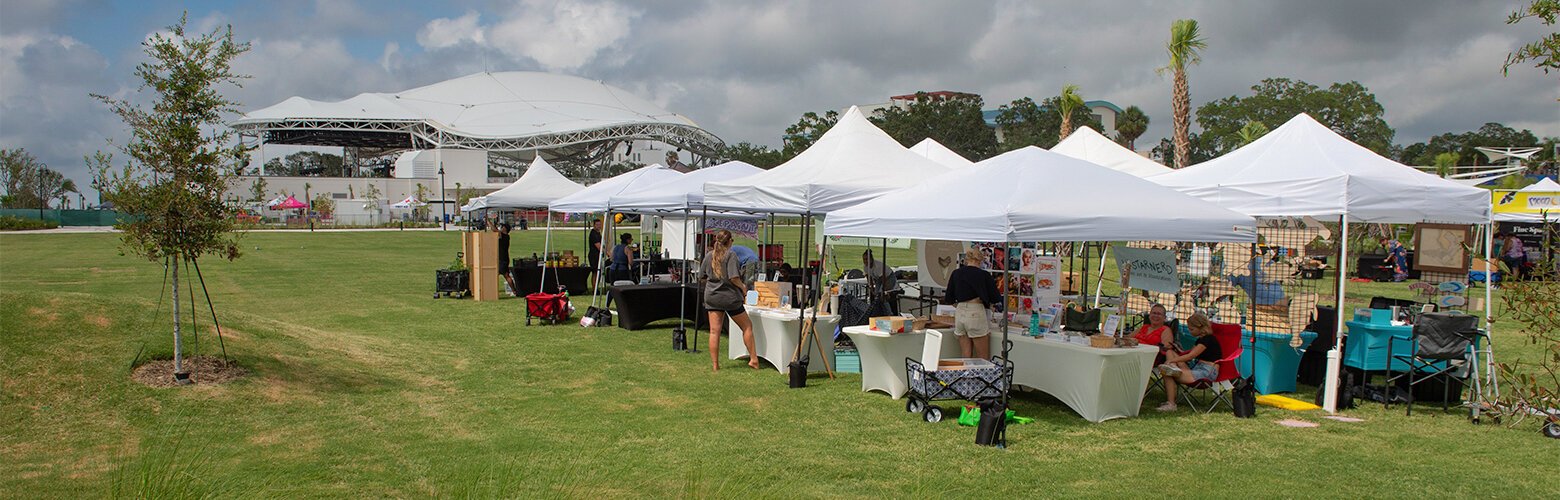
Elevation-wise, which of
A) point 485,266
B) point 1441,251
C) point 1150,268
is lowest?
point 485,266

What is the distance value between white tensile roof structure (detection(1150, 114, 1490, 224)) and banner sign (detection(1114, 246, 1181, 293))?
88 cm

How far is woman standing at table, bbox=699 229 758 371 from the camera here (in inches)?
382

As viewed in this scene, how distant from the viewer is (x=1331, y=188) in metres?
8.52

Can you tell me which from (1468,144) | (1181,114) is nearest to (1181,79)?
(1181,114)

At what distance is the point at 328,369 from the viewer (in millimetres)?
9266

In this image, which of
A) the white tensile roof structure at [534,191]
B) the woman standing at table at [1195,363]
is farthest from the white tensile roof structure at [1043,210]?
the white tensile roof structure at [534,191]

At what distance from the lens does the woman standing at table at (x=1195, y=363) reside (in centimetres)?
806

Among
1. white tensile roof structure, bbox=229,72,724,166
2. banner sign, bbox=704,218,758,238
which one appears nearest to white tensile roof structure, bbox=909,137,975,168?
banner sign, bbox=704,218,758,238

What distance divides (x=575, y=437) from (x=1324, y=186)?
267 inches

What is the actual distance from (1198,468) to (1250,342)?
A: 3360 millimetres

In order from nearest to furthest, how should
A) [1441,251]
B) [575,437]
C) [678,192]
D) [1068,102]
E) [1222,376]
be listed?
[575,437], [1222,376], [1441,251], [678,192], [1068,102]

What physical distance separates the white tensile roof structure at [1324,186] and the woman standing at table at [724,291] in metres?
4.71

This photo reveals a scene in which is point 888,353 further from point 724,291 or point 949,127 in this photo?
point 949,127

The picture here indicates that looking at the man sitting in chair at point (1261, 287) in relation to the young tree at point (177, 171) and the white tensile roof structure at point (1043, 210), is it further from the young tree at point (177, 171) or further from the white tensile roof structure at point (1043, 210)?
the young tree at point (177, 171)
